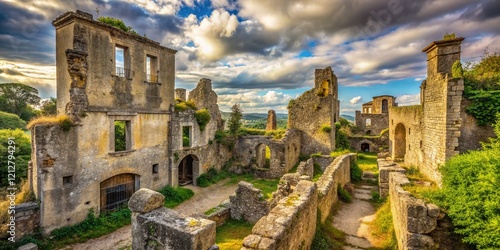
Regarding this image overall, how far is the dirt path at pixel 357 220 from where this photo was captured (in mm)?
7259

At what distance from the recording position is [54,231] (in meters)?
10.2

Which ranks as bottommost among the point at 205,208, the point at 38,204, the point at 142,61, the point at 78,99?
the point at 205,208

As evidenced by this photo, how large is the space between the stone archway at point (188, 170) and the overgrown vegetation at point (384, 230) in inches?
496

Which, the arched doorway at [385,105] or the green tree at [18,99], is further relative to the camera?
the arched doorway at [385,105]

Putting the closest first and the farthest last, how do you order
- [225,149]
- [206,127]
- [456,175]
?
[456,175], [206,127], [225,149]

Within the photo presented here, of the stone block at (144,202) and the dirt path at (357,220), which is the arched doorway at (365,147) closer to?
the dirt path at (357,220)

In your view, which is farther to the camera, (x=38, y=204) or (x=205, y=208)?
(x=205, y=208)

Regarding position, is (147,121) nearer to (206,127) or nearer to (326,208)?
(206,127)

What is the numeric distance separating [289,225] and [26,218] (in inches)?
433

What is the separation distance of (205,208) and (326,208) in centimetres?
745

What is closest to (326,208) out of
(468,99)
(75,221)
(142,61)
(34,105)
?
(468,99)

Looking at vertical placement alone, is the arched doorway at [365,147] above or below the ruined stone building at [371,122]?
below

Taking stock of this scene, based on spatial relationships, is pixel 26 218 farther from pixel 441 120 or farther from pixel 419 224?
pixel 441 120

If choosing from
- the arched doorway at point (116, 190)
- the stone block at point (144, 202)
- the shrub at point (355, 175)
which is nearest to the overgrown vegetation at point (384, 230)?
the shrub at point (355, 175)
